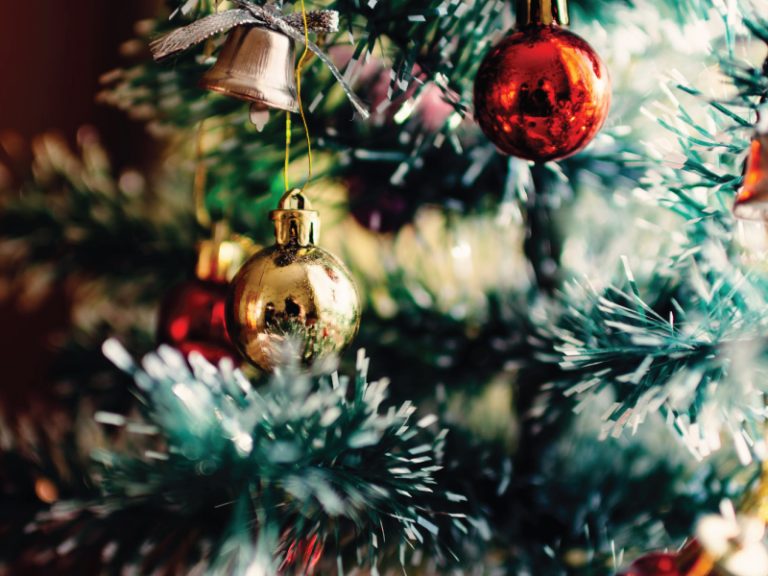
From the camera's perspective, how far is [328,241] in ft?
2.15

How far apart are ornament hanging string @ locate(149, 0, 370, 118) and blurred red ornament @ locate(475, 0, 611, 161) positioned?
0.23 feet

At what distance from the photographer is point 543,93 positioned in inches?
13.9

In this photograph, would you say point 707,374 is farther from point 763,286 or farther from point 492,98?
point 492,98

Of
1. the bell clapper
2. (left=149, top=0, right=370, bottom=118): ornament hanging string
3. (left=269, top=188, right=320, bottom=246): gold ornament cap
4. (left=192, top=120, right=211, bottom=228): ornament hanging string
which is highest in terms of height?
(left=149, top=0, right=370, bottom=118): ornament hanging string

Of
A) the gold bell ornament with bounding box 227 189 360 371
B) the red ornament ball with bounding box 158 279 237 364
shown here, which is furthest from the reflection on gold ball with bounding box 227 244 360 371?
the red ornament ball with bounding box 158 279 237 364

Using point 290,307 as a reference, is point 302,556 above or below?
below

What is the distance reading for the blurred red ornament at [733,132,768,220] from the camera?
286 mm

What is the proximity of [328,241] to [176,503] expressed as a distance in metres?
0.38

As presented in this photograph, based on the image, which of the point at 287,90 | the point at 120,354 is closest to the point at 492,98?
the point at 287,90

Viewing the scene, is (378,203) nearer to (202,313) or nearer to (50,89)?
(202,313)

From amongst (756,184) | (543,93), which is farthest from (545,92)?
(756,184)

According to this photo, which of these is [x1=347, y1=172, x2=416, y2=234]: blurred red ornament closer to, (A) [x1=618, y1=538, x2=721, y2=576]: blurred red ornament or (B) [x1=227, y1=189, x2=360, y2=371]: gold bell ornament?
(B) [x1=227, y1=189, x2=360, y2=371]: gold bell ornament

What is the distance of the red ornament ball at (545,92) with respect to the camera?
13.8 inches

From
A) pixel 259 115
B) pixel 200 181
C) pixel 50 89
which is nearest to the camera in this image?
pixel 259 115
